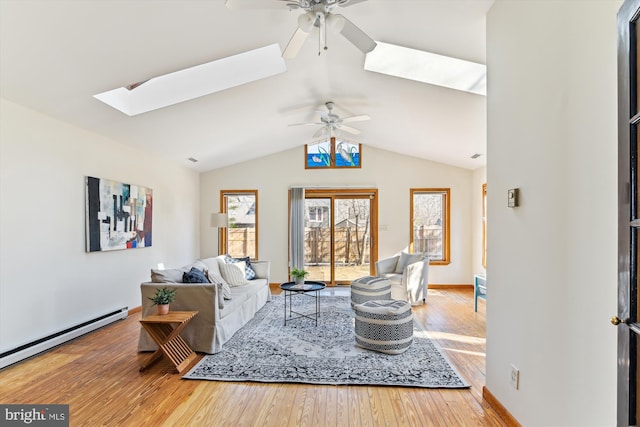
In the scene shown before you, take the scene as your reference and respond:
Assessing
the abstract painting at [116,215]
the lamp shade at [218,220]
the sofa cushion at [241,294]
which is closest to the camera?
the sofa cushion at [241,294]

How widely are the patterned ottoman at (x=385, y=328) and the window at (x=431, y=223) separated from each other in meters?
3.61

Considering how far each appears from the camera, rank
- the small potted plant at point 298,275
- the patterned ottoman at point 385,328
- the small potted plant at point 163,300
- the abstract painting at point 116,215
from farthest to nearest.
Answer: the small potted plant at point 298,275, the abstract painting at point 116,215, the patterned ottoman at point 385,328, the small potted plant at point 163,300

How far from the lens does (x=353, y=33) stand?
243 cm

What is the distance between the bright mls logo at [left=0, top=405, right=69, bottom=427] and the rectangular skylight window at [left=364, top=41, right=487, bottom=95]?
12.7 ft

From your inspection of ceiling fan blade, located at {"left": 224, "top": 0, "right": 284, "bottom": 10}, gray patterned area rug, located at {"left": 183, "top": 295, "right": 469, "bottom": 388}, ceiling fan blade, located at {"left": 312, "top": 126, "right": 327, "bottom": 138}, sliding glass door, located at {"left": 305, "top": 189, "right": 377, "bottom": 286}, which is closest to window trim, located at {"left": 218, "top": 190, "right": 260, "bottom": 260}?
sliding glass door, located at {"left": 305, "top": 189, "right": 377, "bottom": 286}

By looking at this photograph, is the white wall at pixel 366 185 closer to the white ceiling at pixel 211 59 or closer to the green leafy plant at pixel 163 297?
the white ceiling at pixel 211 59

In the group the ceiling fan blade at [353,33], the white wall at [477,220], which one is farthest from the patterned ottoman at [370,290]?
the ceiling fan blade at [353,33]

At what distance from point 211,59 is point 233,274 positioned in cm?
293

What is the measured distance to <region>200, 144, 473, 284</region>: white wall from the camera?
22.4ft

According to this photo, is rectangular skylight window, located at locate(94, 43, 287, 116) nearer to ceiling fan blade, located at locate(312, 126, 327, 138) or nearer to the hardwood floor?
ceiling fan blade, located at locate(312, 126, 327, 138)

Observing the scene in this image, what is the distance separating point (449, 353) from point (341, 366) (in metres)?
1.16

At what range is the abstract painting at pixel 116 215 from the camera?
13.3 feet

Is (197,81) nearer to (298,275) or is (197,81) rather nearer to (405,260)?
(298,275)

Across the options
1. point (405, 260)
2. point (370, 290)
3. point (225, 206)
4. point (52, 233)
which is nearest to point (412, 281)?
point (405, 260)
